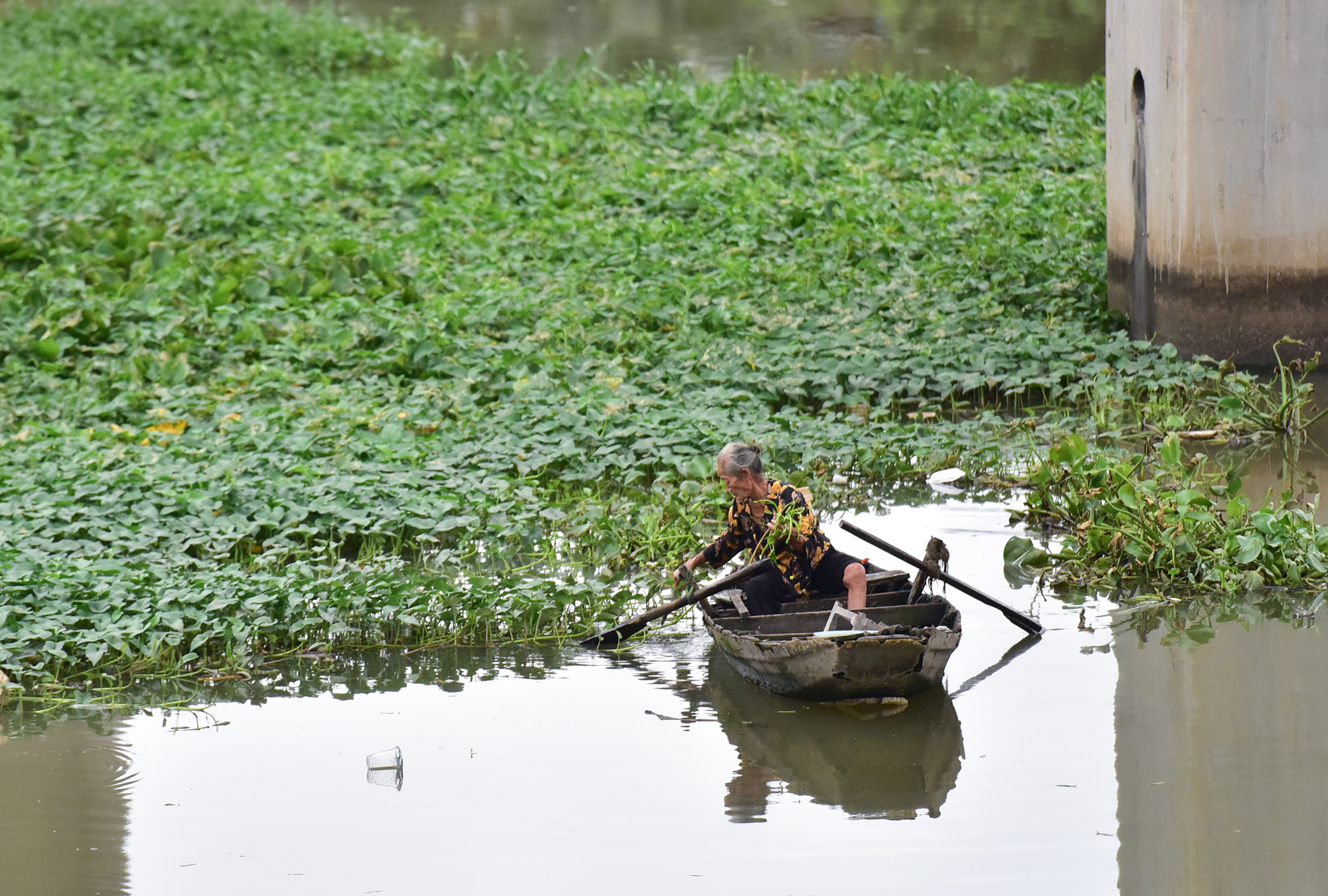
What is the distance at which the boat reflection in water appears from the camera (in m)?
5.54

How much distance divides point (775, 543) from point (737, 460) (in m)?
0.41

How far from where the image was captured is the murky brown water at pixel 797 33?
Result: 20.2 meters

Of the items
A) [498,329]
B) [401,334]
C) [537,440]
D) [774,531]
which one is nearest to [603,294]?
[498,329]

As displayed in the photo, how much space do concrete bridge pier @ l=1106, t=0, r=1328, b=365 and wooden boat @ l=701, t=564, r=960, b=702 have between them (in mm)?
4168

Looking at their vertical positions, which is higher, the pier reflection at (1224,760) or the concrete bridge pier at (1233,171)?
the concrete bridge pier at (1233,171)

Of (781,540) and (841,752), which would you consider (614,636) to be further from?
(841,752)

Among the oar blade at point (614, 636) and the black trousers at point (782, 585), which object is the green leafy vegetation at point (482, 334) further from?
the black trousers at point (782, 585)

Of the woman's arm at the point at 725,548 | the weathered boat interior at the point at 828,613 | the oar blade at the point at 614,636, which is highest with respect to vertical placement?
the woman's arm at the point at 725,548

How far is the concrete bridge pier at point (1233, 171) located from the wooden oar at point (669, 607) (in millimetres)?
4532

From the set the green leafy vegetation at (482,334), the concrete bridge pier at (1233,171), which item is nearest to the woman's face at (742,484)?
the green leafy vegetation at (482,334)

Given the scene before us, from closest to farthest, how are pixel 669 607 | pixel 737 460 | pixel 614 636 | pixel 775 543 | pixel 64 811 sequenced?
pixel 64 811, pixel 737 460, pixel 775 543, pixel 669 607, pixel 614 636

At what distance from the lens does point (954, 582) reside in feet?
21.7

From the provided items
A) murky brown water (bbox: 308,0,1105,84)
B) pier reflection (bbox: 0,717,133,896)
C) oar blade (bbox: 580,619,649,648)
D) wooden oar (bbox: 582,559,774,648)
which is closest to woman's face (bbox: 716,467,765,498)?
wooden oar (bbox: 582,559,774,648)

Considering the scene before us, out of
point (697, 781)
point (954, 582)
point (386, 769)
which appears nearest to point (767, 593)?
point (954, 582)
